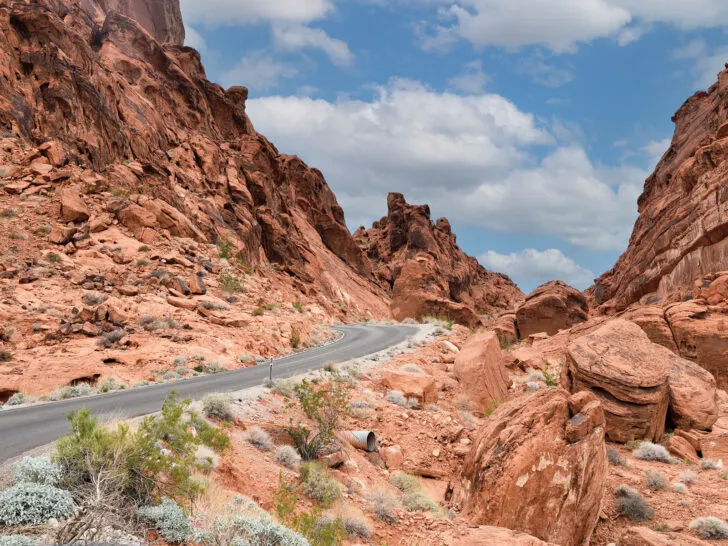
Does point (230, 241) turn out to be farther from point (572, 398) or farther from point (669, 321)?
point (572, 398)

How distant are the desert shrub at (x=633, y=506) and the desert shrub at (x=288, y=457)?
287 inches

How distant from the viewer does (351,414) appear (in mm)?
13773

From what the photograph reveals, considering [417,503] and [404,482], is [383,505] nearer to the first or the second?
[417,503]

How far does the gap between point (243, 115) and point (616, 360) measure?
59.0 metres

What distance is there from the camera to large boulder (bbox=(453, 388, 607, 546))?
8.88 m

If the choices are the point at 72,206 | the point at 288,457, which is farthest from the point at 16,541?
the point at 72,206

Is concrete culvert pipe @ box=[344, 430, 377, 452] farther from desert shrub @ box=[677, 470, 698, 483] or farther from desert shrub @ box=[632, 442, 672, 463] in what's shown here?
desert shrub @ box=[677, 470, 698, 483]

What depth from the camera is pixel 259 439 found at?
10164 millimetres

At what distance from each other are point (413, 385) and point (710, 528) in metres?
8.96

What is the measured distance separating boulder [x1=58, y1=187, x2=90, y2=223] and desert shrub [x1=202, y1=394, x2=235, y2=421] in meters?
21.7

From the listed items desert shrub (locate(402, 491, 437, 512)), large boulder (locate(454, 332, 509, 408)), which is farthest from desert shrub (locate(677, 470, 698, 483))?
desert shrub (locate(402, 491, 437, 512))

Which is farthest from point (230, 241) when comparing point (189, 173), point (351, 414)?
point (351, 414)

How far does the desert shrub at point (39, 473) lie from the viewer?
18.0 feet

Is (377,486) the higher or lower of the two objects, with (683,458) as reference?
higher
